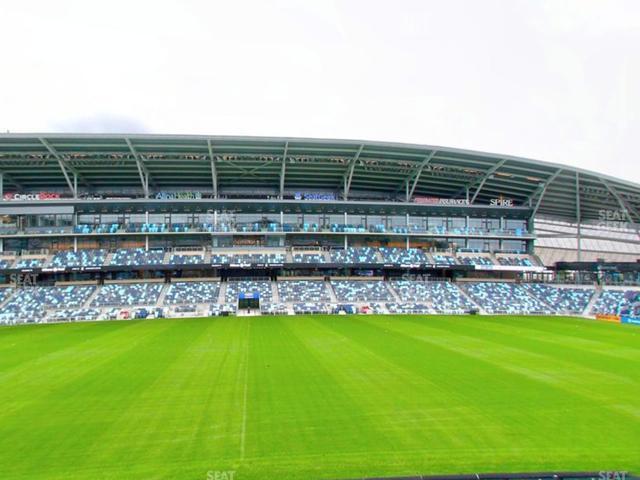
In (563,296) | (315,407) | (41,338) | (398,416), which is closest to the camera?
(398,416)

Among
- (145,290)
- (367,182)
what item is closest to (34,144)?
(145,290)

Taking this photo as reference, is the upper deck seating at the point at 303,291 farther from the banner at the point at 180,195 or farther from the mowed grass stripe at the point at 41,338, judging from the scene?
the mowed grass stripe at the point at 41,338

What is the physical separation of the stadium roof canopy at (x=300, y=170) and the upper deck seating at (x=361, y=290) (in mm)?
11769

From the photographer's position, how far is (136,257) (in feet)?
189

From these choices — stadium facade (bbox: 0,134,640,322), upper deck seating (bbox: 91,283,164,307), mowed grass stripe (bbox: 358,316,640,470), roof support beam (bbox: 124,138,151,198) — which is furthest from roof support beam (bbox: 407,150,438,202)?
→ upper deck seating (bbox: 91,283,164,307)

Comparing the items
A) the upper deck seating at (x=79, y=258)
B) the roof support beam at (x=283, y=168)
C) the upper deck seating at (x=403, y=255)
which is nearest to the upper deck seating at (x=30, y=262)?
the upper deck seating at (x=79, y=258)

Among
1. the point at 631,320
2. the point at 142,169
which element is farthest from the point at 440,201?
the point at 142,169

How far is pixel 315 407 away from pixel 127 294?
4443cm

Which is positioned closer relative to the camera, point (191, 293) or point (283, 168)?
point (283, 168)

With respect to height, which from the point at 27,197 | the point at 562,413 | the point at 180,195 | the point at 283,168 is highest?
the point at 283,168

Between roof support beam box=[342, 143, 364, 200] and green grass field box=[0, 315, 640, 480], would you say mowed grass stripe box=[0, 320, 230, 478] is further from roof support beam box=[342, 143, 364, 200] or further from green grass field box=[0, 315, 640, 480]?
roof support beam box=[342, 143, 364, 200]

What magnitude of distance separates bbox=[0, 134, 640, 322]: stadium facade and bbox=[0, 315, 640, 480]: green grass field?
969 inches

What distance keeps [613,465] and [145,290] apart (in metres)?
52.7

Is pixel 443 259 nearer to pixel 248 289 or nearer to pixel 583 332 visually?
pixel 583 332
